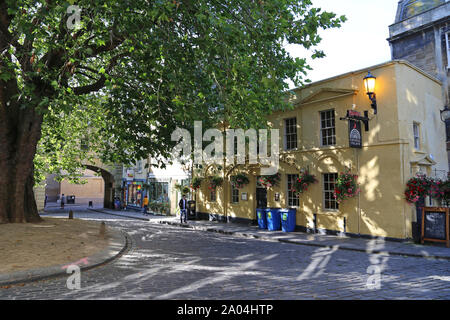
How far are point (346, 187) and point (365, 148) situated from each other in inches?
73.9

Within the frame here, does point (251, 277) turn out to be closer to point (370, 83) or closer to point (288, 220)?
point (288, 220)

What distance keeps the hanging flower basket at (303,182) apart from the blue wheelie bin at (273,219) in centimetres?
157

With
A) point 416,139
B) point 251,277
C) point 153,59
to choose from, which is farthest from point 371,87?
point 251,277

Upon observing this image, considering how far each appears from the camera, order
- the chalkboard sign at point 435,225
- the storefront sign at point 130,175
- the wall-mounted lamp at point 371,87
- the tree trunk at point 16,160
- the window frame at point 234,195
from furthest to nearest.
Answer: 1. the storefront sign at point 130,175
2. the window frame at point 234,195
3. the wall-mounted lamp at point 371,87
4. the chalkboard sign at point 435,225
5. the tree trunk at point 16,160

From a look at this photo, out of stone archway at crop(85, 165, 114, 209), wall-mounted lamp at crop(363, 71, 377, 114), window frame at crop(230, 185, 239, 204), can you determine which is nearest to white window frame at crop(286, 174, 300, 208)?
window frame at crop(230, 185, 239, 204)

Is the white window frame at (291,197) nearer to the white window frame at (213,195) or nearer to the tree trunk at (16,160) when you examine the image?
the white window frame at (213,195)

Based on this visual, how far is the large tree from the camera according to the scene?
815cm

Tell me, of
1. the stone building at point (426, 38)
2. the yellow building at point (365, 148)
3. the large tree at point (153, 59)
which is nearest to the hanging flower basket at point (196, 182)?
the yellow building at point (365, 148)

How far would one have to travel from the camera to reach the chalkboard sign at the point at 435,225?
11164 mm

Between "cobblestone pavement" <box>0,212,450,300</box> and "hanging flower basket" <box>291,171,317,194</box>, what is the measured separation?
5394 mm

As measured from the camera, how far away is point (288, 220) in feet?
51.4

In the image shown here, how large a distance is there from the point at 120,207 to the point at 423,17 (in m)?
32.8

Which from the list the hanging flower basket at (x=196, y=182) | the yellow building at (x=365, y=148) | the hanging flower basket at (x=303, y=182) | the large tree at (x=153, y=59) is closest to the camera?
the large tree at (x=153, y=59)
